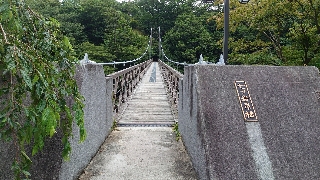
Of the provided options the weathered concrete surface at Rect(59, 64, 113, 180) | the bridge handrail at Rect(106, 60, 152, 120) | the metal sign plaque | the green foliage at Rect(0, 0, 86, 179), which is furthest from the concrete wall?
the metal sign plaque

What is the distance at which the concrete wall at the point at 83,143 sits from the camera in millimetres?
2139

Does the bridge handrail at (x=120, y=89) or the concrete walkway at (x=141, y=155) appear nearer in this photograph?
the concrete walkway at (x=141, y=155)

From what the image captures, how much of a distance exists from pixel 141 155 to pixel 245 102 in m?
1.40

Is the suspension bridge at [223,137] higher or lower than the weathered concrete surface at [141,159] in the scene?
higher

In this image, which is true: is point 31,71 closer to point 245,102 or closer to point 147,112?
point 245,102

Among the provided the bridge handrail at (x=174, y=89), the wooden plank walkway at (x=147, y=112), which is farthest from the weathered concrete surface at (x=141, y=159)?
the bridge handrail at (x=174, y=89)

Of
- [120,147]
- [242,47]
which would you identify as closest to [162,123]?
[120,147]

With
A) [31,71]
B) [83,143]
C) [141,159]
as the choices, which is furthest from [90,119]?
[31,71]

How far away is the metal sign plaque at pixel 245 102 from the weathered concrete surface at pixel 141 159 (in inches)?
32.3

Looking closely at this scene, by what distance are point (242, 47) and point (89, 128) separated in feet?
20.7

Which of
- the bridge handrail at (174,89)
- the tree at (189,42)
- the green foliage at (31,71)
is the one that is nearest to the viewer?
the green foliage at (31,71)

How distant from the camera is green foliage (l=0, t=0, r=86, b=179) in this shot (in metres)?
1.05

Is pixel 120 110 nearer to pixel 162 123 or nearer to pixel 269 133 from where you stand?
pixel 162 123

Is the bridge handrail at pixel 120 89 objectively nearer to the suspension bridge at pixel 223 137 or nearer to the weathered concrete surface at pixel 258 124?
the suspension bridge at pixel 223 137
